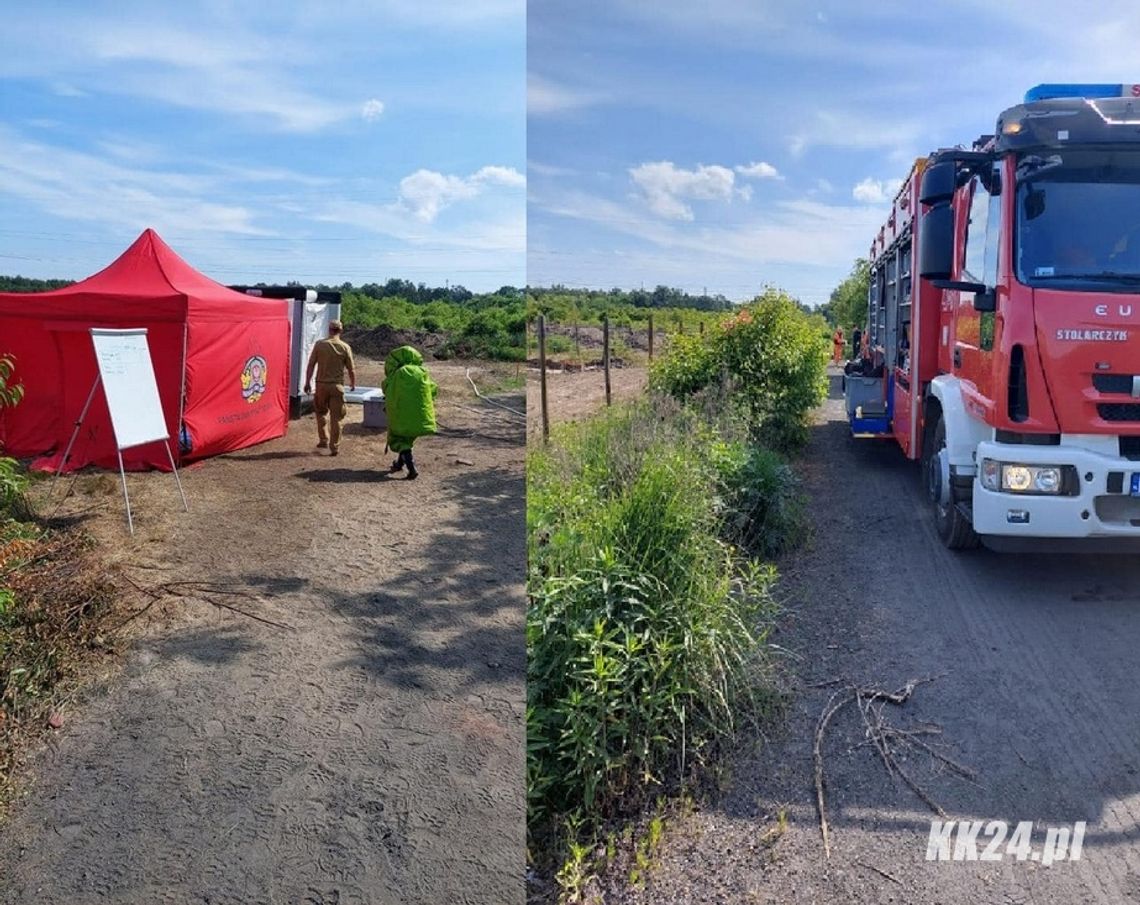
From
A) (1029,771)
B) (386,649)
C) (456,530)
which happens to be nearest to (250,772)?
(386,649)

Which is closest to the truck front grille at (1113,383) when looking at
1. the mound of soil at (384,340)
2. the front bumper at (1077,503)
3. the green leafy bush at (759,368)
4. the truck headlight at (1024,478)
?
the front bumper at (1077,503)

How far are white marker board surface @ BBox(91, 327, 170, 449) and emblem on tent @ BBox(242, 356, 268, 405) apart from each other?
2843 millimetres

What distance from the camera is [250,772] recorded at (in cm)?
376

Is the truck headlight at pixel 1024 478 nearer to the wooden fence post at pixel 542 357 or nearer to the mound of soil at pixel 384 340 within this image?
the wooden fence post at pixel 542 357

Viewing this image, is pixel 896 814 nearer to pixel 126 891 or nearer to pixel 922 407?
pixel 126 891

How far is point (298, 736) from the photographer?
4062 mm

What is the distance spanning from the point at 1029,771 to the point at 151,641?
4.35 m

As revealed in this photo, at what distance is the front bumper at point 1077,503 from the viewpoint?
4934mm

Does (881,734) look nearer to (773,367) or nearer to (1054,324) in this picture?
(1054,324)

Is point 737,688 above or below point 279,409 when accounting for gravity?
below

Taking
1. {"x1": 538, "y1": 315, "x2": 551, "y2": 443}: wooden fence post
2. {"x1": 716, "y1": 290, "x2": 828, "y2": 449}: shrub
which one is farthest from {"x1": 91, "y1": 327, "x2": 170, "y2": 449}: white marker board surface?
{"x1": 716, "y1": 290, "x2": 828, "y2": 449}: shrub

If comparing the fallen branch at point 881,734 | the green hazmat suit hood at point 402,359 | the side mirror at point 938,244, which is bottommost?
the fallen branch at point 881,734

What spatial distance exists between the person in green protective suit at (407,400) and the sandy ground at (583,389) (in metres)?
1.65

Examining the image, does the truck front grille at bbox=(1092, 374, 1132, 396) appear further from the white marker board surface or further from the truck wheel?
the white marker board surface
